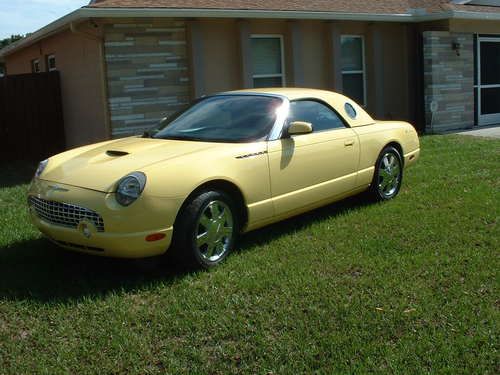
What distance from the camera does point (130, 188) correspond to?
14.3ft

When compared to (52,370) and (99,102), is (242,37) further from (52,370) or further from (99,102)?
(52,370)

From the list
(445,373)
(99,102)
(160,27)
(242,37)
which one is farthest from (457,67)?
(445,373)

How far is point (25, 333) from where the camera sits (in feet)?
12.3

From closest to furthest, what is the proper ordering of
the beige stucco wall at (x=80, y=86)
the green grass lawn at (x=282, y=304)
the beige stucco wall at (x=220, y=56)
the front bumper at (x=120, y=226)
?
→ 1. the green grass lawn at (x=282, y=304)
2. the front bumper at (x=120, y=226)
3. the beige stucco wall at (x=80, y=86)
4. the beige stucco wall at (x=220, y=56)

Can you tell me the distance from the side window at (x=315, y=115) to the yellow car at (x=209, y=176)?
0.01m

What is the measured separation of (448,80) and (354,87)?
2397 millimetres

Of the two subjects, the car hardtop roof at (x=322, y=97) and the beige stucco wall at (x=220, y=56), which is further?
the beige stucco wall at (x=220, y=56)

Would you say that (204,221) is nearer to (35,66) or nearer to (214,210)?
(214,210)

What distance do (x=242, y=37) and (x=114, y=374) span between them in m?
9.30

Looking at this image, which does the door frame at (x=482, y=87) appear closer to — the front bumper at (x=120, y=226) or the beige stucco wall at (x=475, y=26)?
the beige stucco wall at (x=475, y=26)

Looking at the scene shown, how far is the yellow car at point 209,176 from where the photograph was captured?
4352 mm

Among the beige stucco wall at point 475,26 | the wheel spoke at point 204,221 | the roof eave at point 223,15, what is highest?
the roof eave at point 223,15

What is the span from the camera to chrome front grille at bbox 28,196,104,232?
170 inches

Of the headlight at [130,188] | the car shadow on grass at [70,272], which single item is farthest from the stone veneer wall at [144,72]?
the headlight at [130,188]
